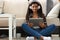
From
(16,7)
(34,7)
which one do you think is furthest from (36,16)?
(16,7)

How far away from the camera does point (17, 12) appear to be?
7.47 feet

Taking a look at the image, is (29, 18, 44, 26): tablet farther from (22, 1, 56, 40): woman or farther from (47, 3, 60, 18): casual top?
(47, 3, 60, 18): casual top

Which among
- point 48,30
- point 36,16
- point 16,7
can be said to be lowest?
point 48,30

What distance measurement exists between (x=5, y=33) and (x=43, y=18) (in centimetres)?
65

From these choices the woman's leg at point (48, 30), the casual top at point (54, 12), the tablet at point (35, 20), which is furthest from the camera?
the casual top at point (54, 12)

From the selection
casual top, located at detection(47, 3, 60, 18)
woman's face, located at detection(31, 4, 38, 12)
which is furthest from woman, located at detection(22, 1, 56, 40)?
casual top, located at detection(47, 3, 60, 18)

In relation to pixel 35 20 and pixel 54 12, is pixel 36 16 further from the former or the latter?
pixel 54 12

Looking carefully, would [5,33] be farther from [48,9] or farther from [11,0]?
[48,9]

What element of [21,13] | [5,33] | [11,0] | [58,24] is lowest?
[5,33]

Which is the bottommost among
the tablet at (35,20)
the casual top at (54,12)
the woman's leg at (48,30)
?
the woman's leg at (48,30)

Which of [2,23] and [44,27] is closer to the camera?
[44,27]

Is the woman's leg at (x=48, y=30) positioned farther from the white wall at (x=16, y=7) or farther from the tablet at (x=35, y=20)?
the white wall at (x=16, y=7)

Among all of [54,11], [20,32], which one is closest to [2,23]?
[20,32]

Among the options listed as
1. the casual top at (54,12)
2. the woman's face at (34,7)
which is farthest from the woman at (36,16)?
the casual top at (54,12)
